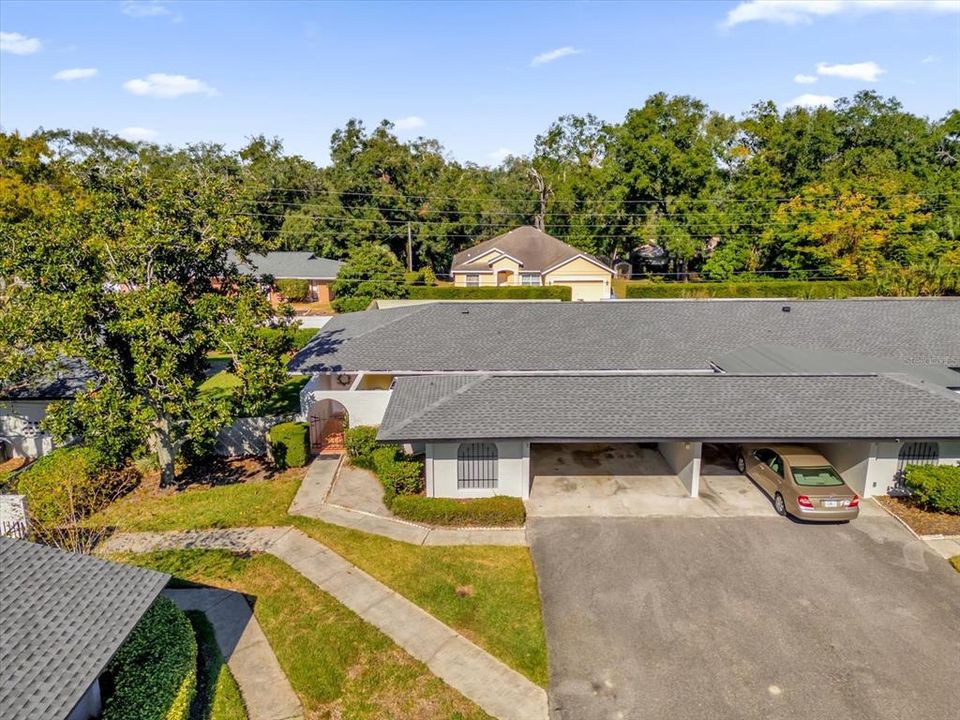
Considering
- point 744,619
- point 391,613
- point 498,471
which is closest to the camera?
point 744,619

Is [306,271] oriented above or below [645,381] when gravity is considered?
above

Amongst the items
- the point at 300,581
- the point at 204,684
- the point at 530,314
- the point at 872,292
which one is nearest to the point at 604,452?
the point at 530,314

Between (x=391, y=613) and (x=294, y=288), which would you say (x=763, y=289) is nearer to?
(x=294, y=288)

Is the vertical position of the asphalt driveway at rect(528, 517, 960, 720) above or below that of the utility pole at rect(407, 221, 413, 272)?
below

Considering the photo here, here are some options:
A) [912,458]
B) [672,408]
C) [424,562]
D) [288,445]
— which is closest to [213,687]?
[424,562]

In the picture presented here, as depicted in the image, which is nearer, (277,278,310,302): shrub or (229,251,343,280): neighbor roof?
Result: (277,278,310,302): shrub

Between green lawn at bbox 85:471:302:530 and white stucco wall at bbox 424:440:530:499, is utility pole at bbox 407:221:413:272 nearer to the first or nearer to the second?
green lawn at bbox 85:471:302:530

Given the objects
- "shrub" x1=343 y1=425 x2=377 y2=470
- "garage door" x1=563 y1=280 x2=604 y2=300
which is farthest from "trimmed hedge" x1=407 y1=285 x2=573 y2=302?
"shrub" x1=343 y1=425 x2=377 y2=470
